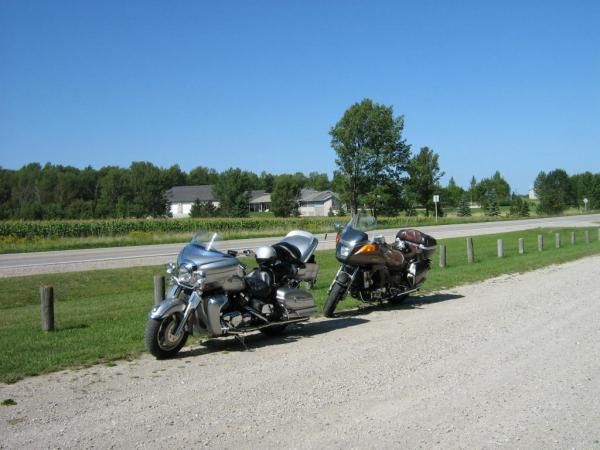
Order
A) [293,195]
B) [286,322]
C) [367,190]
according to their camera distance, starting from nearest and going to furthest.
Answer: [286,322]
[367,190]
[293,195]

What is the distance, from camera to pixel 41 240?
3466 cm

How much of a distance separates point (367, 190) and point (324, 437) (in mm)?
72614

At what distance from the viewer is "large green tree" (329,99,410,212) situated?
7550 cm

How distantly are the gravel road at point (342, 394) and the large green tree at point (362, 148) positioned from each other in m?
67.0

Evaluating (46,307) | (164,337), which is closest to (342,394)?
(164,337)

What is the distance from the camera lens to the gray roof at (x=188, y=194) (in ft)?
370

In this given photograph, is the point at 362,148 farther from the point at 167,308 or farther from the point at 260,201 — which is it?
the point at 167,308

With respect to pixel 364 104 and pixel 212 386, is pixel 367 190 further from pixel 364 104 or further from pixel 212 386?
pixel 212 386

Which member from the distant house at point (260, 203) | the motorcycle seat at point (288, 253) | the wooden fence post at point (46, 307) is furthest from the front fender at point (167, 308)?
the distant house at point (260, 203)

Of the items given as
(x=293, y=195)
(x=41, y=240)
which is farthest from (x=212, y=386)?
(x=293, y=195)

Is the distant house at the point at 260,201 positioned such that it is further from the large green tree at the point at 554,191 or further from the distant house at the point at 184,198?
the large green tree at the point at 554,191

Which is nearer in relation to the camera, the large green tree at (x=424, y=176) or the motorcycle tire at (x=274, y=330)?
the motorcycle tire at (x=274, y=330)

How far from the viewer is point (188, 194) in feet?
382

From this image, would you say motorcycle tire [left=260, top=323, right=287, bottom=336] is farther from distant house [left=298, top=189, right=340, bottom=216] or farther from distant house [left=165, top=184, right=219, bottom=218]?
distant house [left=165, top=184, right=219, bottom=218]
